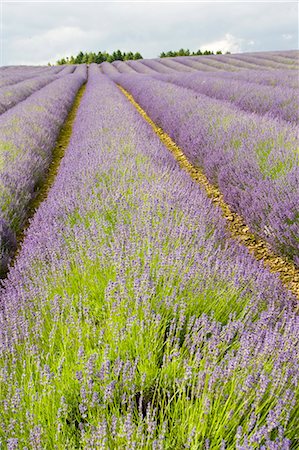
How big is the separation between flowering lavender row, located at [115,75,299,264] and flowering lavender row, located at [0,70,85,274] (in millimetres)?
2293

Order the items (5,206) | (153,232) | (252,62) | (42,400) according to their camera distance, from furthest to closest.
→ (252,62)
(5,206)
(153,232)
(42,400)

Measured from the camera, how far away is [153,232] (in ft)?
8.38

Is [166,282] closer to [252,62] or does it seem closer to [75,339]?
[75,339]

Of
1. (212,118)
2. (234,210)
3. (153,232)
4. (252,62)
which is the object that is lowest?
(234,210)

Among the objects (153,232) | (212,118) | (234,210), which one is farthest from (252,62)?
(153,232)

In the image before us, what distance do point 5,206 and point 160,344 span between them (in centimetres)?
298

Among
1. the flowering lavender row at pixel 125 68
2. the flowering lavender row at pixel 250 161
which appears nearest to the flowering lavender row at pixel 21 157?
the flowering lavender row at pixel 250 161

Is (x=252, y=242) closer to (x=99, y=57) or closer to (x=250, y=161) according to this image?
(x=250, y=161)

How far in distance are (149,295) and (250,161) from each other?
305 cm

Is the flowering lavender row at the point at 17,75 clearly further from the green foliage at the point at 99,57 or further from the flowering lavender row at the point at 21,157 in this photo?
the green foliage at the point at 99,57

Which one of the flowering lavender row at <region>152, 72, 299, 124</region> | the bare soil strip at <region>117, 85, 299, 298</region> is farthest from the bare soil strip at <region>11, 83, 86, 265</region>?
the flowering lavender row at <region>152, 72, 299, 124</region>

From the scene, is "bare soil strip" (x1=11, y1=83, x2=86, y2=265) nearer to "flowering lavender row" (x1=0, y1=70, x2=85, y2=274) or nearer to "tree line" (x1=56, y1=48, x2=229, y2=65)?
"flowering lavender row" (x1=0, y1=70, x2=85, y2=274)

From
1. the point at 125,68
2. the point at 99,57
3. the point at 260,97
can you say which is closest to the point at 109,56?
the point at 99,57

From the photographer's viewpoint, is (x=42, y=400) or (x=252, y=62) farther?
(x=252, y=62)
